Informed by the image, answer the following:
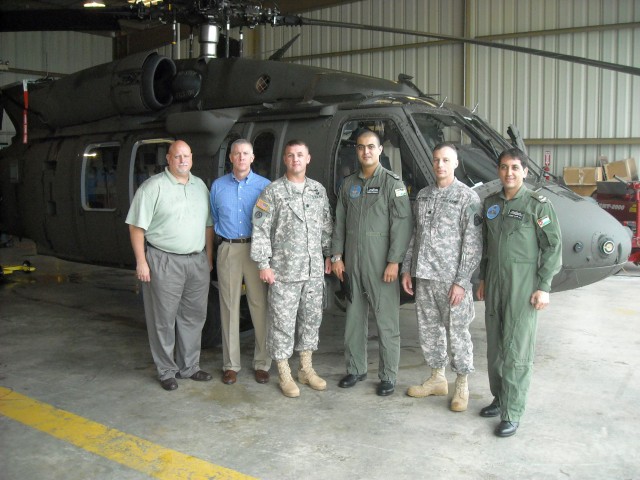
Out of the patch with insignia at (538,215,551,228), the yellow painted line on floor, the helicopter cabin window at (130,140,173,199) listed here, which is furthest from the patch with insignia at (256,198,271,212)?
Result: the helicopter cabin window at (130,140,173,199)

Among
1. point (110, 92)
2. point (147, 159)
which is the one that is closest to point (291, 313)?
point (147, 159)

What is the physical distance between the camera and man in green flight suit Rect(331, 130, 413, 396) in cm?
429

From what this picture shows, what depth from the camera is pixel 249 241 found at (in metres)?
4.62

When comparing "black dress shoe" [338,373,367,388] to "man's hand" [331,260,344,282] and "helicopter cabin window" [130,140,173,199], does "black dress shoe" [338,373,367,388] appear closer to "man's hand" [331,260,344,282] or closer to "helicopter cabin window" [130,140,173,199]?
"man's hand" [331,260,344,282]

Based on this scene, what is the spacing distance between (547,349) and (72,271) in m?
7.33

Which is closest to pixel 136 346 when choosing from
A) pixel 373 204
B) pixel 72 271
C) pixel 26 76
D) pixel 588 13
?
pixel 373 204

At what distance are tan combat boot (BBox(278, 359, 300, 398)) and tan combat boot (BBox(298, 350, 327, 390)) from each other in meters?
0.12

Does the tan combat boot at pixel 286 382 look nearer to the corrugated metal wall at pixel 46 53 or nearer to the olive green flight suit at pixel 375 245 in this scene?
the olive green flight suit at pixel 375 245

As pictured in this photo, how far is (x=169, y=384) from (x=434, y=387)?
1.82 metres

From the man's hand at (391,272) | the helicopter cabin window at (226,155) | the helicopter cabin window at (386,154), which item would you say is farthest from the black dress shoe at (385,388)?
the helicopter cabin window at (226,155)

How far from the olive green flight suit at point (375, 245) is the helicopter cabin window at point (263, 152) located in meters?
1.01

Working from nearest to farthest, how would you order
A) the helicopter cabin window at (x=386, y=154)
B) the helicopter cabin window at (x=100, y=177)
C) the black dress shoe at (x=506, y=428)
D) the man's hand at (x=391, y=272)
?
the black dress shoe at (x=506, y=428) < the man's hand at (x=391, y=272) < the helicopter cabin window at (x=386, y=154) < the helicopter cabin window at (x=100, y=177)

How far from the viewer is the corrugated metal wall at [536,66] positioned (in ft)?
42.1

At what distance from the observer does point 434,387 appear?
440 cm
